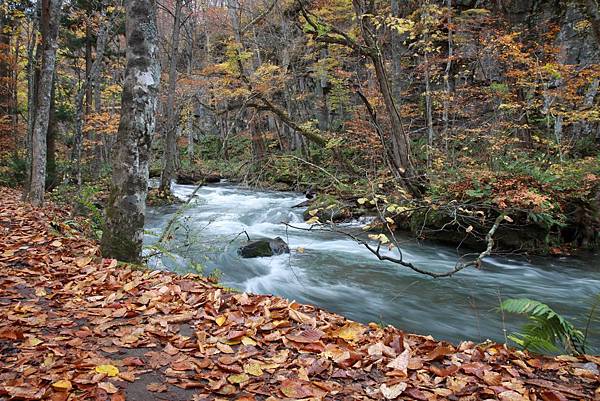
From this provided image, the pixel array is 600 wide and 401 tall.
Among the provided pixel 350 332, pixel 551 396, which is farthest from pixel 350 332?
pixel 551 396

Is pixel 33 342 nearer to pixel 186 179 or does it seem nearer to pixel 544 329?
pixel 544 329

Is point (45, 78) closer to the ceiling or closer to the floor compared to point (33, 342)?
closer to the ceiling

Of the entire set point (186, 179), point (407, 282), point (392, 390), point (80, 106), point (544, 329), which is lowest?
point (407, 282)

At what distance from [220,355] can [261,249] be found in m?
6.44

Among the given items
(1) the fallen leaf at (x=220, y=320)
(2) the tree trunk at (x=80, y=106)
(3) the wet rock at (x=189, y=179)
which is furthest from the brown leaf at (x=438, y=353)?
(3) the wet rock at (x=189, y=179)

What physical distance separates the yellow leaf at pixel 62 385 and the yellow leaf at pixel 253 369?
1120mm

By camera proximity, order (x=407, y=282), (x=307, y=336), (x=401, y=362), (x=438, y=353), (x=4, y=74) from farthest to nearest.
Answer: (x=4, y=74) → (x=407, y=282) → (x=307, y=336) → (x=438, y=353) → (x=401, y=362)

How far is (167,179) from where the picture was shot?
644 inches

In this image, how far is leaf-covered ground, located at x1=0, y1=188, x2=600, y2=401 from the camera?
8.64ft

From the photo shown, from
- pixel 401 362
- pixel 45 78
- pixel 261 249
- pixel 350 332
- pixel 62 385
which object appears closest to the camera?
pixel 62 385

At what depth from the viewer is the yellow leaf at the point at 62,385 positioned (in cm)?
247

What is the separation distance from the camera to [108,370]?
2.75 m

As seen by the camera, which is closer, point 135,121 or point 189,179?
point 135,121

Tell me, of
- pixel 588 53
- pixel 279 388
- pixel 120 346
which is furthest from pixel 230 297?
pixel 588 53
